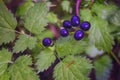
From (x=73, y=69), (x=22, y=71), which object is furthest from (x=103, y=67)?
(x=22, y=71)

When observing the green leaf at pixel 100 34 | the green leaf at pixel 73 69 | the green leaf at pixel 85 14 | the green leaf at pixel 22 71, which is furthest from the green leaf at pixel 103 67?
the green leaf at pixel 22 71

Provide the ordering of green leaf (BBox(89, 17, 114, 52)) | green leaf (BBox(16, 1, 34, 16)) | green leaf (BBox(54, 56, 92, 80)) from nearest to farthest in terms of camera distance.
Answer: green leaf (BBox(54, 56, 92, 80)) → green leaf (BBox(89, 17, 114, 52)) → green leaf (BBox(16, 1, 34, 16))

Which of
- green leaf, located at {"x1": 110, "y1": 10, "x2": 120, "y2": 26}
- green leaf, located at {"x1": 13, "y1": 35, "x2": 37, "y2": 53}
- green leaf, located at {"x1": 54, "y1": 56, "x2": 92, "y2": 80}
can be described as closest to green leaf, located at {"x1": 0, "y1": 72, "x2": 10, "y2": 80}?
green leaf, located at {"x1": 13, "y1": 35, "x2": 37, "y2": 53}

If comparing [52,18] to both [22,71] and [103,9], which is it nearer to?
[103,9]

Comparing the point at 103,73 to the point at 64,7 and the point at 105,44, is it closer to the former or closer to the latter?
the point at 105,44

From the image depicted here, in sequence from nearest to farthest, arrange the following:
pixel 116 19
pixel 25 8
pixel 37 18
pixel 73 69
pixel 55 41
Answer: pixel 73 69 → pixel 37 18 → pixel 55 41 → pixel 116 19 → pixel 25 8

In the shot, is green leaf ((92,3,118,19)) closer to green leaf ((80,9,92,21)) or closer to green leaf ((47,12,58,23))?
green leaf ((80,9,92,21))

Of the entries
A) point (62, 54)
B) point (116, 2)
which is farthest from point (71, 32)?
point (116, 2)
